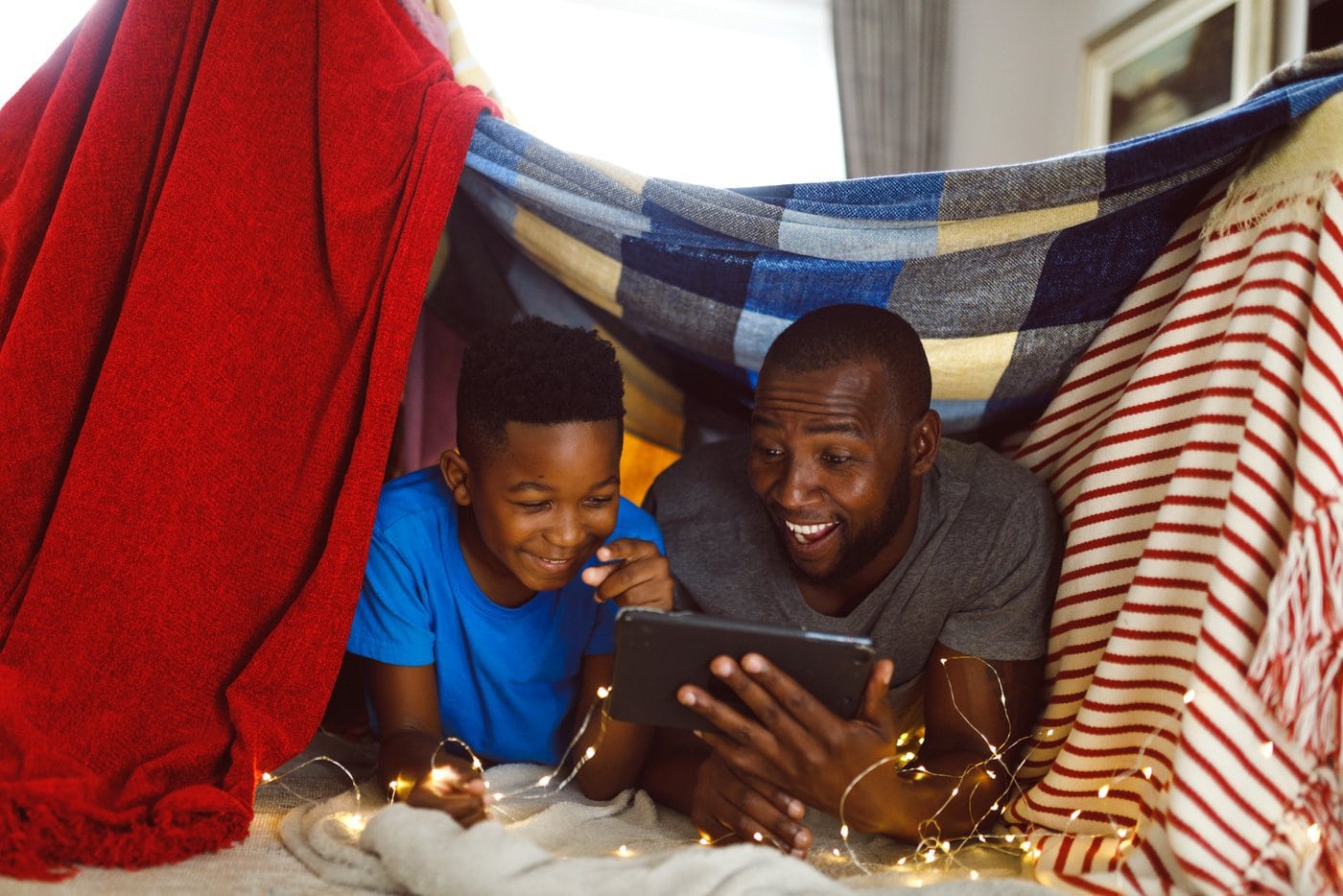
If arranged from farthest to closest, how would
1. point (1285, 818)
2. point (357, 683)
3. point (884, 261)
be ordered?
point (357, 683) < point (884, 261) < point (1285, 818)

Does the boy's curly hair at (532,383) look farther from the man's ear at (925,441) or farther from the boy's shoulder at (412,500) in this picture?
the man's ear at (925,441)

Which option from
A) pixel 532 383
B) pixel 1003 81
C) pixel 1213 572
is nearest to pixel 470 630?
pixel 532 383

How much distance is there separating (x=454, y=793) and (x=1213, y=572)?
2.47 feet

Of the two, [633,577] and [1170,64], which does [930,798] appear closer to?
[633,577]

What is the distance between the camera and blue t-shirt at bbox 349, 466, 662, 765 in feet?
3.80

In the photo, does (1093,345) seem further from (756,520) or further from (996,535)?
(756,520)

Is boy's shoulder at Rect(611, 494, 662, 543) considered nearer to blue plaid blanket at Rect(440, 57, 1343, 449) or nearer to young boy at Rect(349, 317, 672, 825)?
young boy at Rect(349, 317, 672, 825)

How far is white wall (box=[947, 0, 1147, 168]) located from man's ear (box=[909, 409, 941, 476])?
234 centimetres

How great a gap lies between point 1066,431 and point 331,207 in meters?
0.97

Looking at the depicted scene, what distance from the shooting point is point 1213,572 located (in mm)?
909

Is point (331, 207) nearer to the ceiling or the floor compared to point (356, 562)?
nearer to the ceiling

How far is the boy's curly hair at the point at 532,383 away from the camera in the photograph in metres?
1.11

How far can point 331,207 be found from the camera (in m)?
1.17

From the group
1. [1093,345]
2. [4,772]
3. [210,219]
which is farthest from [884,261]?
[4,772]
